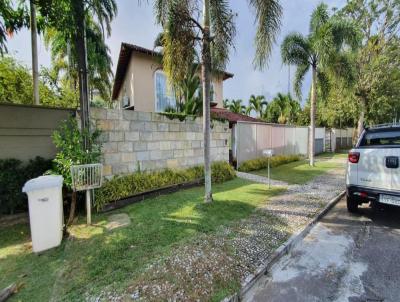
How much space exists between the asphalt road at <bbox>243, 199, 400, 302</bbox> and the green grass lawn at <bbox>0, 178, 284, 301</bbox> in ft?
4.47

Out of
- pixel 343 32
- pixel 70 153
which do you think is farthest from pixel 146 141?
pixel 343 32

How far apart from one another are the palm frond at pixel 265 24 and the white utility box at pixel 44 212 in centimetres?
513

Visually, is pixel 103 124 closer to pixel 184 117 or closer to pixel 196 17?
pixel 184 117

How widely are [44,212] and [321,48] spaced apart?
12364 mm

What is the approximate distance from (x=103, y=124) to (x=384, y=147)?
6.12 m

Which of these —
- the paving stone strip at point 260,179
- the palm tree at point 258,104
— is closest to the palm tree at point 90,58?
the paving stone strip at point 260,179

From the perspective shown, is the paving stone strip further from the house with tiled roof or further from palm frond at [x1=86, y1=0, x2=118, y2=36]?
palm frond at [x1=86, y1=0, x2=118, y2=36]

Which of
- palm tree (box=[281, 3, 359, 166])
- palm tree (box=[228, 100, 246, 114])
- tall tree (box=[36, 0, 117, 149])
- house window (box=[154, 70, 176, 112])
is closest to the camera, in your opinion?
tall tree (box=[36, 0, 117, 149])

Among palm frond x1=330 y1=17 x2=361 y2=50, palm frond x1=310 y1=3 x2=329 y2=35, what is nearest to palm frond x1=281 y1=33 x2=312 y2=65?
palm frond x1=310 y1=3 x2=329 y2=35

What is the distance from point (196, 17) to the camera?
16.6 ft

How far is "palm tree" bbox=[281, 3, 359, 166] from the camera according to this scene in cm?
1048

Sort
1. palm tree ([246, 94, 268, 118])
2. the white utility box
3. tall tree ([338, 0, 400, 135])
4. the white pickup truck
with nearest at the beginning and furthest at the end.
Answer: the white utility box, the white pickup truck, tall tree ([338, 0, 400, 135]), palm tree ([246, 94, 268, 118])

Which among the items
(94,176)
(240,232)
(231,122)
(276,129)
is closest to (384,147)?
(240,232)

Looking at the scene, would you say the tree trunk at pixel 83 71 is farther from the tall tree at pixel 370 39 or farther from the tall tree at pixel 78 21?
the tall tree at pixel 370 39
